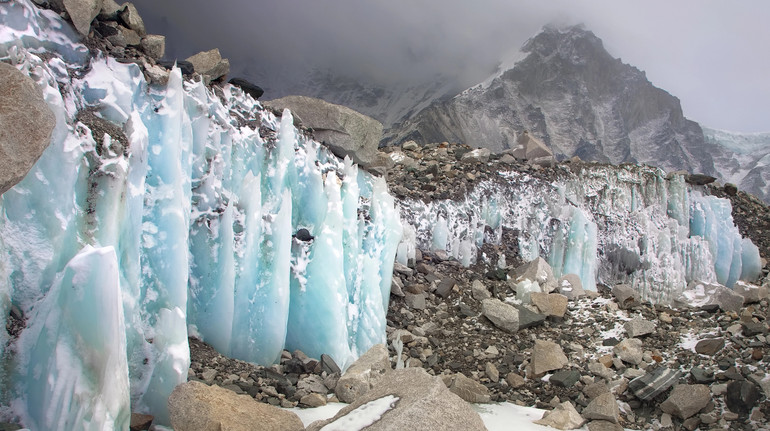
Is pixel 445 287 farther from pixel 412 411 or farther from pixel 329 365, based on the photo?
pixel 412 411

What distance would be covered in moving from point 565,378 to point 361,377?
10.0 feet

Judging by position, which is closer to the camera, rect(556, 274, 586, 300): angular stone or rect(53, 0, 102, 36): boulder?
rect(53, 0, 102, 36): boulder

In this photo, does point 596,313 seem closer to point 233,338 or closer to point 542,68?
point 233,338

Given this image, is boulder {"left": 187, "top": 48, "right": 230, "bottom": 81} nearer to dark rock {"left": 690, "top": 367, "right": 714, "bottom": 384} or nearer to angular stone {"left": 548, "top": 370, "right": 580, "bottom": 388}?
angular stone {"left": 548, "top": 370, "right": 580, "bottom": 388}

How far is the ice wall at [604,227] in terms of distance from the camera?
11.5m

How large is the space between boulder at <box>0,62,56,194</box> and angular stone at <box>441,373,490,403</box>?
5010mm

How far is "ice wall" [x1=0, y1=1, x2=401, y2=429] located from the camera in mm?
3041

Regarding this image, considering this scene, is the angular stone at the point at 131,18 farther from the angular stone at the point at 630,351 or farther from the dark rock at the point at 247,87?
the angular stone at the point at 630,351

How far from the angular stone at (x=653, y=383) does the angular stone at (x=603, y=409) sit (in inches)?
17.5

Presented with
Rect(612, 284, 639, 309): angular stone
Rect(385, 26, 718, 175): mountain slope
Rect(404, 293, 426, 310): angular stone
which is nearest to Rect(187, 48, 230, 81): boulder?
Rect(404, 293, 426, 310): angular stone

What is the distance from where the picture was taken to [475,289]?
946cm

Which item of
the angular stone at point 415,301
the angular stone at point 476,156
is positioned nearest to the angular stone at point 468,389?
the angular stone at point 415,301

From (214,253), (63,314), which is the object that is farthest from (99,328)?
(214,253)

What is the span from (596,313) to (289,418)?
6644 mm
